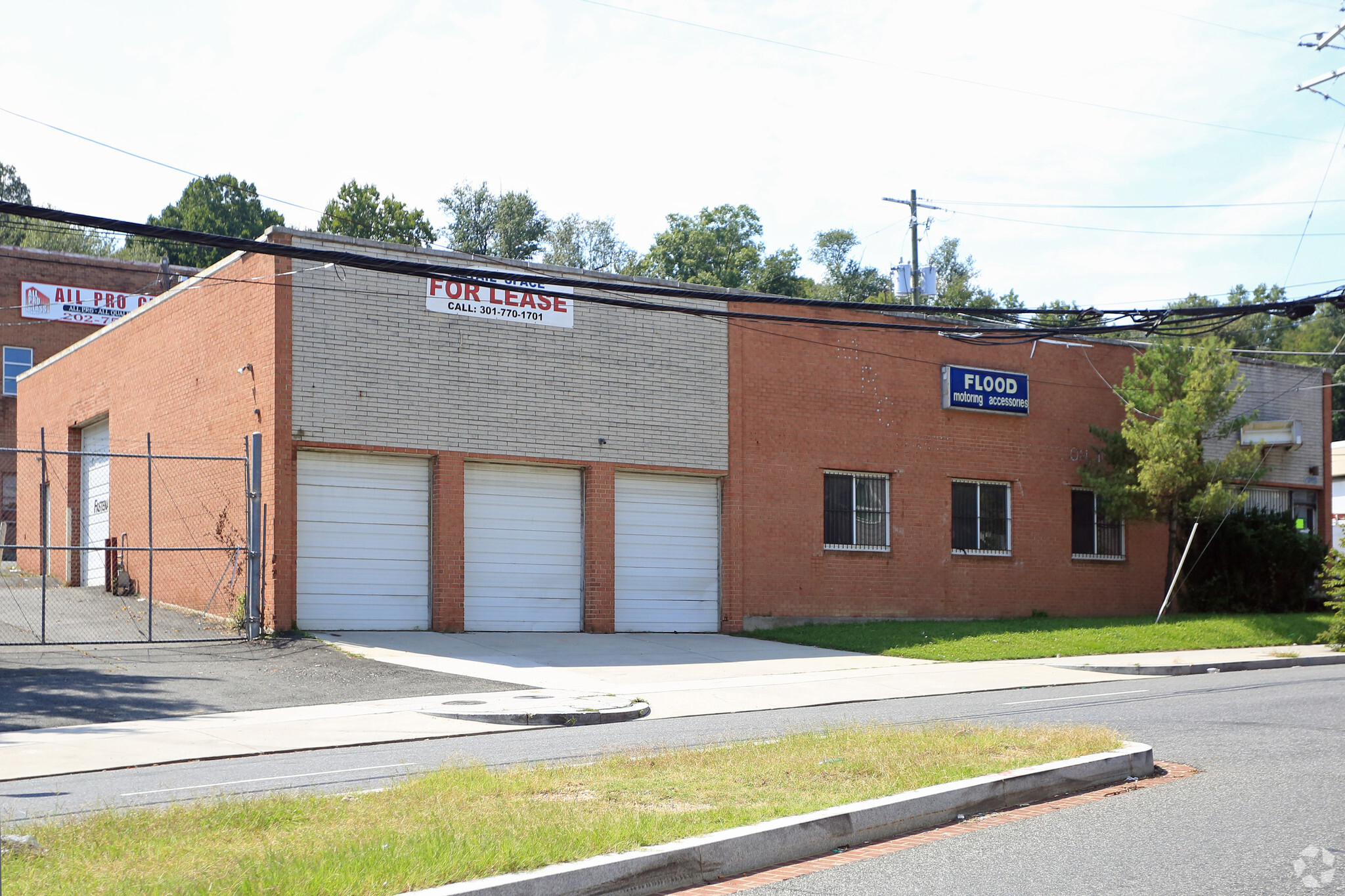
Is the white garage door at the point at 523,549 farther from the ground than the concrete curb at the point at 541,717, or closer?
farther from the ground

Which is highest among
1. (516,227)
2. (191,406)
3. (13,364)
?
Answer: (516,227)

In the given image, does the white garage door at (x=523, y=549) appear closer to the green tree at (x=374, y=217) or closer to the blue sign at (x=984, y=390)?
the blue sign at (x=984, y=390)

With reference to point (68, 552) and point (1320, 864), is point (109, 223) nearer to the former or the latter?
point (1320, 864)

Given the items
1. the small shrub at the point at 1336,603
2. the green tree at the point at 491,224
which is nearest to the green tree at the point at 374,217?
the green tree at the point at 491,224

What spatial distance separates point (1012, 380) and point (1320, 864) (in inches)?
852

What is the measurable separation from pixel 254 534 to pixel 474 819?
13.7 metres

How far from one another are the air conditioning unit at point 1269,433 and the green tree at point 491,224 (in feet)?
120

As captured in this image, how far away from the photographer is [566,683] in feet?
53.5

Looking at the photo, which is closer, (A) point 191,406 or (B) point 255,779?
(B) point 255,779

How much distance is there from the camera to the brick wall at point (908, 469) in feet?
79.3

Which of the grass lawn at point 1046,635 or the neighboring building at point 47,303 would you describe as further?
the neighboring building at point 47,303

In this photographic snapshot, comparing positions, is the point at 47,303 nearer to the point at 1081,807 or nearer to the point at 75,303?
the point at 75,303

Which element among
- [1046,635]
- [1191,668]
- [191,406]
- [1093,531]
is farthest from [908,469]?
[191,406]

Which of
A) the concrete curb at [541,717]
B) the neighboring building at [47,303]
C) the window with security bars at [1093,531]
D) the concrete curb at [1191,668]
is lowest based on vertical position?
the concrete curb at [1191,668]
